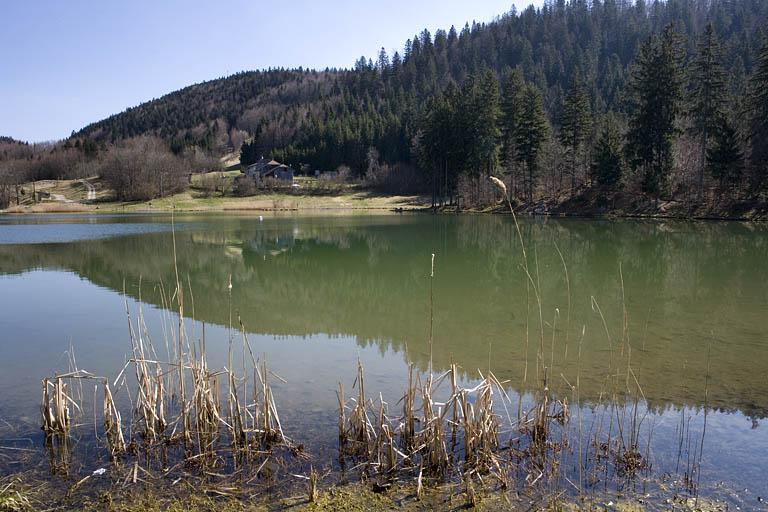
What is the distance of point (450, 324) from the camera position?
12.6m

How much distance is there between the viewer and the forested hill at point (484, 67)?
359ft

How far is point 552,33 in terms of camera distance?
15575 cm

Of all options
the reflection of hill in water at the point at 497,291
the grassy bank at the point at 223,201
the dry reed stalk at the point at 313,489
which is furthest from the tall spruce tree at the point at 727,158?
the dry reed stalk at the point at 313,489

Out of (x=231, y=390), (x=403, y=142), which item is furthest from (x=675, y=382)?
(x=403, y=142)

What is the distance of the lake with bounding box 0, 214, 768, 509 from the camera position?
6820 mm

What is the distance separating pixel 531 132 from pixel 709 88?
56.0 feet

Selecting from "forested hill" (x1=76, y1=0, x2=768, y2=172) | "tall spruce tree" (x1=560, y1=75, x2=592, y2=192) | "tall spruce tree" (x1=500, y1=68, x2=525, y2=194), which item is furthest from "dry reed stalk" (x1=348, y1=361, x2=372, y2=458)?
"forested hill" (x1=76, y1=0, x2=768, y2=172)

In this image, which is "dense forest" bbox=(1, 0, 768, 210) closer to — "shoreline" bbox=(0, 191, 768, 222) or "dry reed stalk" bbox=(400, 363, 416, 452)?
"shoreline" bbox=(0, 191, 768, 222)

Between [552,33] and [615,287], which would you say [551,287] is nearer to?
[615,287]

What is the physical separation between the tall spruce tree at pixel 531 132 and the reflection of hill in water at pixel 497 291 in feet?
87.1

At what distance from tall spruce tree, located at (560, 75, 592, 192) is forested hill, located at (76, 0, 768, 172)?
131 feet

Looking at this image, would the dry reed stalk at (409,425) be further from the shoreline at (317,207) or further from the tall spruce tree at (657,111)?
the tall spruce tree at (657,111)

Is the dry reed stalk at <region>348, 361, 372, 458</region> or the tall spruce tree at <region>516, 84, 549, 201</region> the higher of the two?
the tall spruce tree at <region>516, 84, 549, 201</region>

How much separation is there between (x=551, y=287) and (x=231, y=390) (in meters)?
13.5
